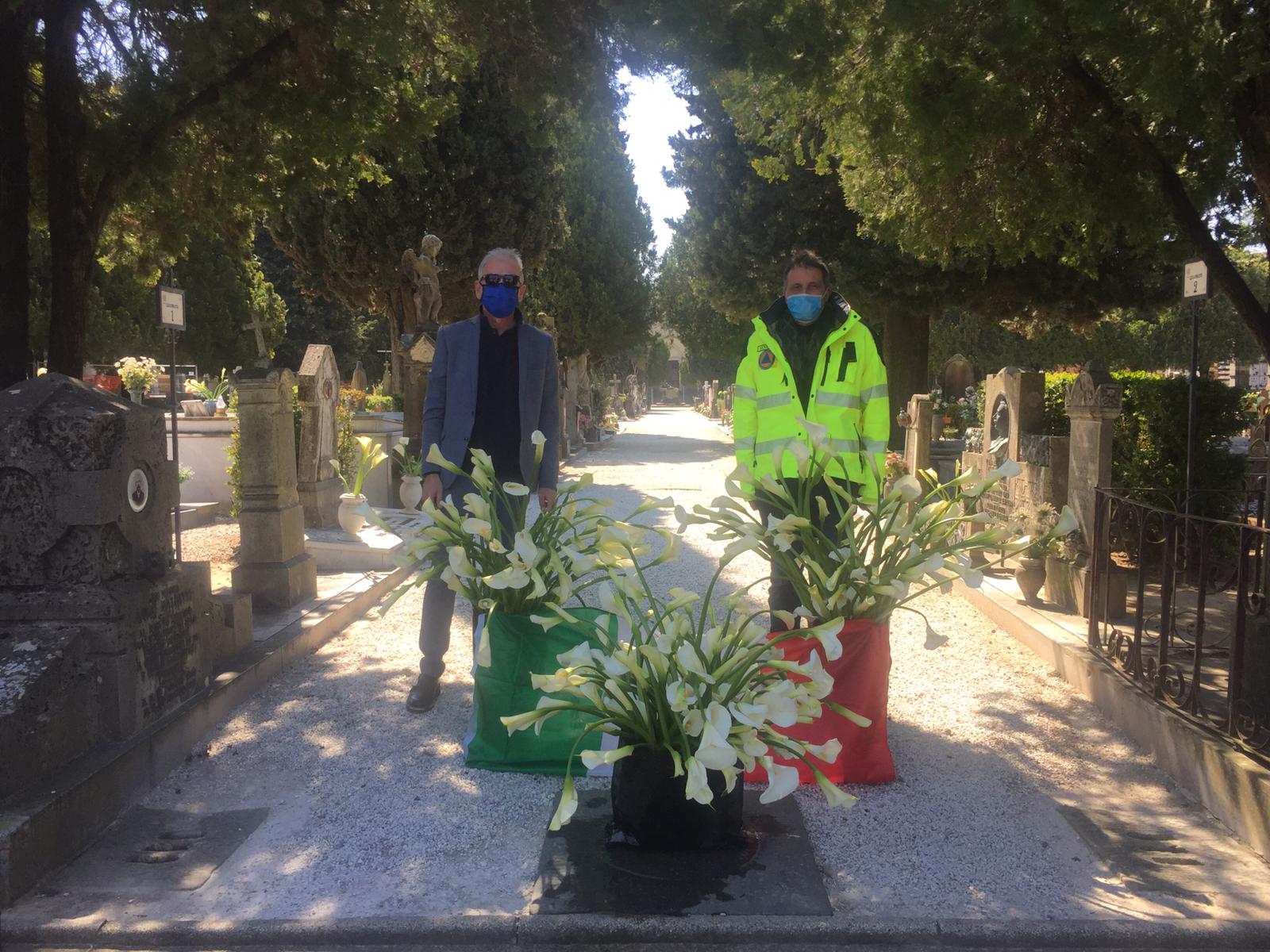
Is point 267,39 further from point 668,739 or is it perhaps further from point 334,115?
point 668,739

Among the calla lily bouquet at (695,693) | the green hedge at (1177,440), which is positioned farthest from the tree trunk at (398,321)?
the calla lily bouquet at (695,693)

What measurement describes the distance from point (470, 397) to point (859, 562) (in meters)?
1.96

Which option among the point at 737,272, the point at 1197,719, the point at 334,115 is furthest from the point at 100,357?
the point at 1197,719

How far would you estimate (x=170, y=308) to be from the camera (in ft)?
26.3

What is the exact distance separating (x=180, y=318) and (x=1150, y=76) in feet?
23.3

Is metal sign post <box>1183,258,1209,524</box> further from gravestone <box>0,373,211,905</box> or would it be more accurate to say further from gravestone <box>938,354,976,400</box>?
gravestone <box>938,354,976,400</box>

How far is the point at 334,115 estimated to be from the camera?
653 cm

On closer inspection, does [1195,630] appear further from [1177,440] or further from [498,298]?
[498,298]

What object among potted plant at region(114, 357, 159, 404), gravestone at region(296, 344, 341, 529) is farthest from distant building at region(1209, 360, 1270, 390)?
potted plant at region(114, 357, 159, 404)

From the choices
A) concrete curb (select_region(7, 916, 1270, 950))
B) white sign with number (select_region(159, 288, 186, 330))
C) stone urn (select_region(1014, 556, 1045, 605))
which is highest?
white sign with number (select_region(159, 288, 186, 330))

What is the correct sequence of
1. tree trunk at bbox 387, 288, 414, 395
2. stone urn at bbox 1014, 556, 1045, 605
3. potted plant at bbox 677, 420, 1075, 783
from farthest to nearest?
tree trunk at bbox 387, 288, 414, 395 → stone urn at bbox 1014, 556, 1045, 605 → potted plant at bbox 677, 420, 1075, 783

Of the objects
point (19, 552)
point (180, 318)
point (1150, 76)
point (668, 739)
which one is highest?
point (1150, 76)

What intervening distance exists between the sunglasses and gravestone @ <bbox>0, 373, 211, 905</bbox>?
5.15ft

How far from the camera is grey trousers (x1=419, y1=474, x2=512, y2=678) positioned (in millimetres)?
4609
